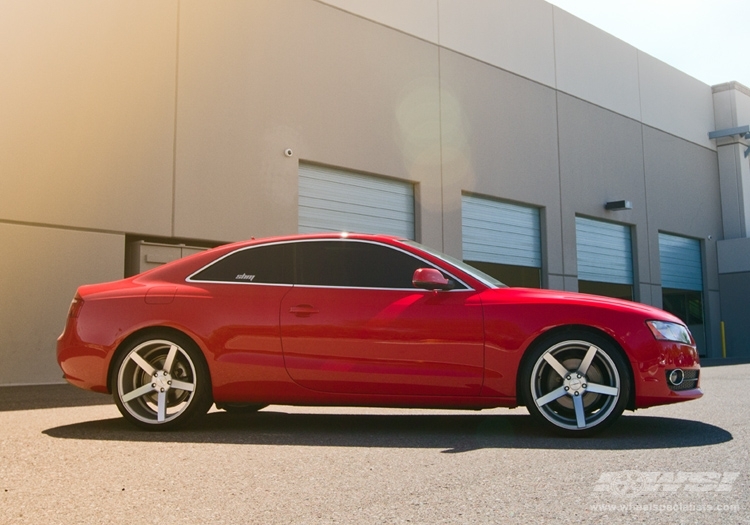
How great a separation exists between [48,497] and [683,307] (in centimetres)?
2771

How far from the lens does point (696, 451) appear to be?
474cm

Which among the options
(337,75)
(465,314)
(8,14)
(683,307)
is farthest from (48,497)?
(683,307)

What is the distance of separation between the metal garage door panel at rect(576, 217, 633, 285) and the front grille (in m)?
17.1

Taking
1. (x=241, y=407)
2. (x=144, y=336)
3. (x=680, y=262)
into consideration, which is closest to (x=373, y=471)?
(x=144, y=336)

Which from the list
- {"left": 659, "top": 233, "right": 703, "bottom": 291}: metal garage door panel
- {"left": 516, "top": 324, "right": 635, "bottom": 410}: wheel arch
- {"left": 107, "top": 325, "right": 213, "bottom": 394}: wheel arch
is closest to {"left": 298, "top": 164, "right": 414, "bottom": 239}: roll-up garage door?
{"left": 107, "top": 325, "right": 213, "bottom": 394}: wheel arch

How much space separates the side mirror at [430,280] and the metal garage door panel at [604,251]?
17.5 m

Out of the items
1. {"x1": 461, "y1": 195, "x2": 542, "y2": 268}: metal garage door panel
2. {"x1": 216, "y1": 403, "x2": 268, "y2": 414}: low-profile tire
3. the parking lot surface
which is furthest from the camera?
{"x1": 461, "y1": 195, "x2": 542, "y2": 268}: metal garage door panel

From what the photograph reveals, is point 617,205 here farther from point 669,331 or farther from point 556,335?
point 556,335

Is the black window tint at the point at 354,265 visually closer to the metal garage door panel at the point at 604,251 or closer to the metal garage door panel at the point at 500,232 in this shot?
the metal garage door panel at the point at 500,232

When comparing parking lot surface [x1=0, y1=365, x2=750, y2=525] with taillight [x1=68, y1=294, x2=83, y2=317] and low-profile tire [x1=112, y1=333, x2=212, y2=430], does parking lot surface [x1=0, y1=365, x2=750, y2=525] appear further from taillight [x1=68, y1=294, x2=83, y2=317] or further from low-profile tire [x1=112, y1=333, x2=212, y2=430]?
taillight [x1=68, y1=294, x2=83, y2=317]

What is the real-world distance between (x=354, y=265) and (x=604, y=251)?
62.4ft

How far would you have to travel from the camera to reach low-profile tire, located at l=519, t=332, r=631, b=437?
533cm

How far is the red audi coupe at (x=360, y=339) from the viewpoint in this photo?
541 cm

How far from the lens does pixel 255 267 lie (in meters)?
6.09
